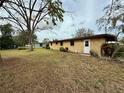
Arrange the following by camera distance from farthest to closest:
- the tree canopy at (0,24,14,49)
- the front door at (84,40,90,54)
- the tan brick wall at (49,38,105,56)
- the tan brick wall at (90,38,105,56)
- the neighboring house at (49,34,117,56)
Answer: the tree canopy at (0,24,14,49)
the front door at (84,40,90,54)
the tan brick wall at (49,38,105,56)
the tan brick wall at (90,38,105,56)
the neighboring house at (49,34,117,56)

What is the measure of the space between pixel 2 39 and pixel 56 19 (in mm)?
40742

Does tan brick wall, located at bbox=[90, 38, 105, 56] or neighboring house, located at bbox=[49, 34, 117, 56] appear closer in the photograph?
neighboring house, located at bbox=[49, 34, 117, 56]

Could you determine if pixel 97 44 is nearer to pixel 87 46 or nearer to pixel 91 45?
pixel 91 45

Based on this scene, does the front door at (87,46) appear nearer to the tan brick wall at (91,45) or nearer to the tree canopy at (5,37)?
the tan brick wall at (91,45)

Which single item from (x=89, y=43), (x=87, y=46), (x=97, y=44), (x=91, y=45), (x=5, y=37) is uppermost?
(x=5, y=37)

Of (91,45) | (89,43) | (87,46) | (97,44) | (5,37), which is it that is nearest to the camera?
(97,44)

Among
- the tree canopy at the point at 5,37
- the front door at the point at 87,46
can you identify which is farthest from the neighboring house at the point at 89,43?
the tree canopy at the point at 5,37

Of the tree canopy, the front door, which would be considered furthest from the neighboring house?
the tree canopy

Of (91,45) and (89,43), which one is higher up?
(89,43)

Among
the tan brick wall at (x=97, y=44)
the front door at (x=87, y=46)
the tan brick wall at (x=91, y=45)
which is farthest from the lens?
the front door at (x=87, y=46)

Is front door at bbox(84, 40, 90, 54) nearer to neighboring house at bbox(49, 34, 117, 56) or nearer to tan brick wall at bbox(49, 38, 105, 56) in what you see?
neighboring house at bbox(49, 34, 117, 56)

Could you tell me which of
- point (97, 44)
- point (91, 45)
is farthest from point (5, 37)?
point (97, 44)

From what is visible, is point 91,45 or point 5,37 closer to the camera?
point 91,45

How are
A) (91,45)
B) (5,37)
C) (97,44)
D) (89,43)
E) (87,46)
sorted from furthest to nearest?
(5,37) < (87,46) < (89,43) < (91,45) < (97,44)
